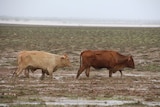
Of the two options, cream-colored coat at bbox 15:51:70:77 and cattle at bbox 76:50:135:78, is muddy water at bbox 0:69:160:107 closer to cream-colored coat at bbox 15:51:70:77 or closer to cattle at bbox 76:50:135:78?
cream-colored coat at bbox 15:51:70:77

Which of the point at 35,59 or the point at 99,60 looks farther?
the point at 99,60

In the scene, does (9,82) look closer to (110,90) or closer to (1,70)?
(110,90)

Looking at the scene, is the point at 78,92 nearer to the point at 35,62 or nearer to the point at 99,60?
the point at 35,62

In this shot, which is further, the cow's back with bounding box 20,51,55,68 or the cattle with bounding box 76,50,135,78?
the cattle with bounding box 76,50,135,78

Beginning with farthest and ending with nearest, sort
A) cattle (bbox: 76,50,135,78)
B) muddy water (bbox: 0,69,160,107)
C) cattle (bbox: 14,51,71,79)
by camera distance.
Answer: cattle (bbox: 76,50,135,78) → cattle (bbox: 14,51,71,79) → muddy water (bbox: 0,69,160,107)

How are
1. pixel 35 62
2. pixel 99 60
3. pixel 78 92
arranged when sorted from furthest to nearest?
pixel 99 60
pixel 35 62
pixel 78 92

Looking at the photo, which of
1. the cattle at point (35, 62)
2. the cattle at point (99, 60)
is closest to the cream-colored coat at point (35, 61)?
the cattle at point (35, 62)

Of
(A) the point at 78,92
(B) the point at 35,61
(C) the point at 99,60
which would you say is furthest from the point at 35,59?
(A) the point at 78,92

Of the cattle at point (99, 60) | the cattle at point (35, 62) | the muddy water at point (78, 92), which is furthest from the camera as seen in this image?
the cattle at point (99, 60)

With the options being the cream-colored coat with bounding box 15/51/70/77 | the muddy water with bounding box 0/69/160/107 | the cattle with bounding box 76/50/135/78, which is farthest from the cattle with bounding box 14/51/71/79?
the cattle with bounding box 76/50/135/78

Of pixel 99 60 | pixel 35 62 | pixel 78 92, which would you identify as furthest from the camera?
pixel 99 60

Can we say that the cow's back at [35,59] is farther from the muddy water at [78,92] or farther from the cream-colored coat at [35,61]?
the muddy water at [78,92]

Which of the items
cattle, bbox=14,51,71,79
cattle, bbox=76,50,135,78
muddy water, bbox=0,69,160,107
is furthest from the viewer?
cattle, bbox=76,50,135,78

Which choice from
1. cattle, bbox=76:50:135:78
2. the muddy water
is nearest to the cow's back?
the muddy water
